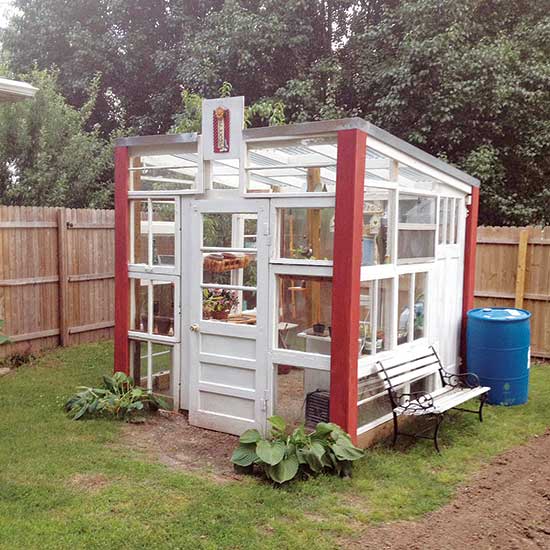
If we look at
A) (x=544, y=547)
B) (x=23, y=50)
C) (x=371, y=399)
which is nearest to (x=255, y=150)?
(x=371, y=399)

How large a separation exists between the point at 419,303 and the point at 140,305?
9.14ft

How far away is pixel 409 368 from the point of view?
5641 mm

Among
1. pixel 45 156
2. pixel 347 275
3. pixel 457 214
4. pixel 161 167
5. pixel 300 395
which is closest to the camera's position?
pixel 347 275

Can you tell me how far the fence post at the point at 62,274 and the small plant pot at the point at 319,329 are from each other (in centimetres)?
486

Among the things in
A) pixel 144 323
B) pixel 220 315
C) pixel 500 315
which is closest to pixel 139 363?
pixel 144 323

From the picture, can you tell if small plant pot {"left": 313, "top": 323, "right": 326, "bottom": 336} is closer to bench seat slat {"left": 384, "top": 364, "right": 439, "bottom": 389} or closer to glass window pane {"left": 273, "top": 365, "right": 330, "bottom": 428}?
glass window pane {"left": 273, "top": 365, "right": 330, "bottom": 428}

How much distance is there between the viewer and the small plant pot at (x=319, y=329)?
16.7ft

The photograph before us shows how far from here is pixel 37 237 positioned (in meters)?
8.38

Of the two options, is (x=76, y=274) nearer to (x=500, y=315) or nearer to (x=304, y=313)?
(x=304, y=313)

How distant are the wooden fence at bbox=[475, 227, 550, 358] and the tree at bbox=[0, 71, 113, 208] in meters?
7.30

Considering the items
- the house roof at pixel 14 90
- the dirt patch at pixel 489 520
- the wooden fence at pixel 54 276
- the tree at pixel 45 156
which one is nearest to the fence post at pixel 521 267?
the dirt patch at pixel 489 520

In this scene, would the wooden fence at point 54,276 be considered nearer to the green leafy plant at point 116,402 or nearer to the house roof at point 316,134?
the green leafy plant at point 116,402

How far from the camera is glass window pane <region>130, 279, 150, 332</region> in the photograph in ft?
20.5

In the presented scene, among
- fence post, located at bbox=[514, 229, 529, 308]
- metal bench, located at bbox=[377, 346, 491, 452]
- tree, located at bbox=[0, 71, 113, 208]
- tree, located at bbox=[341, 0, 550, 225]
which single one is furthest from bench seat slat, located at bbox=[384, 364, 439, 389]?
tree, located at bbox=[0, 71, 113, 208]
